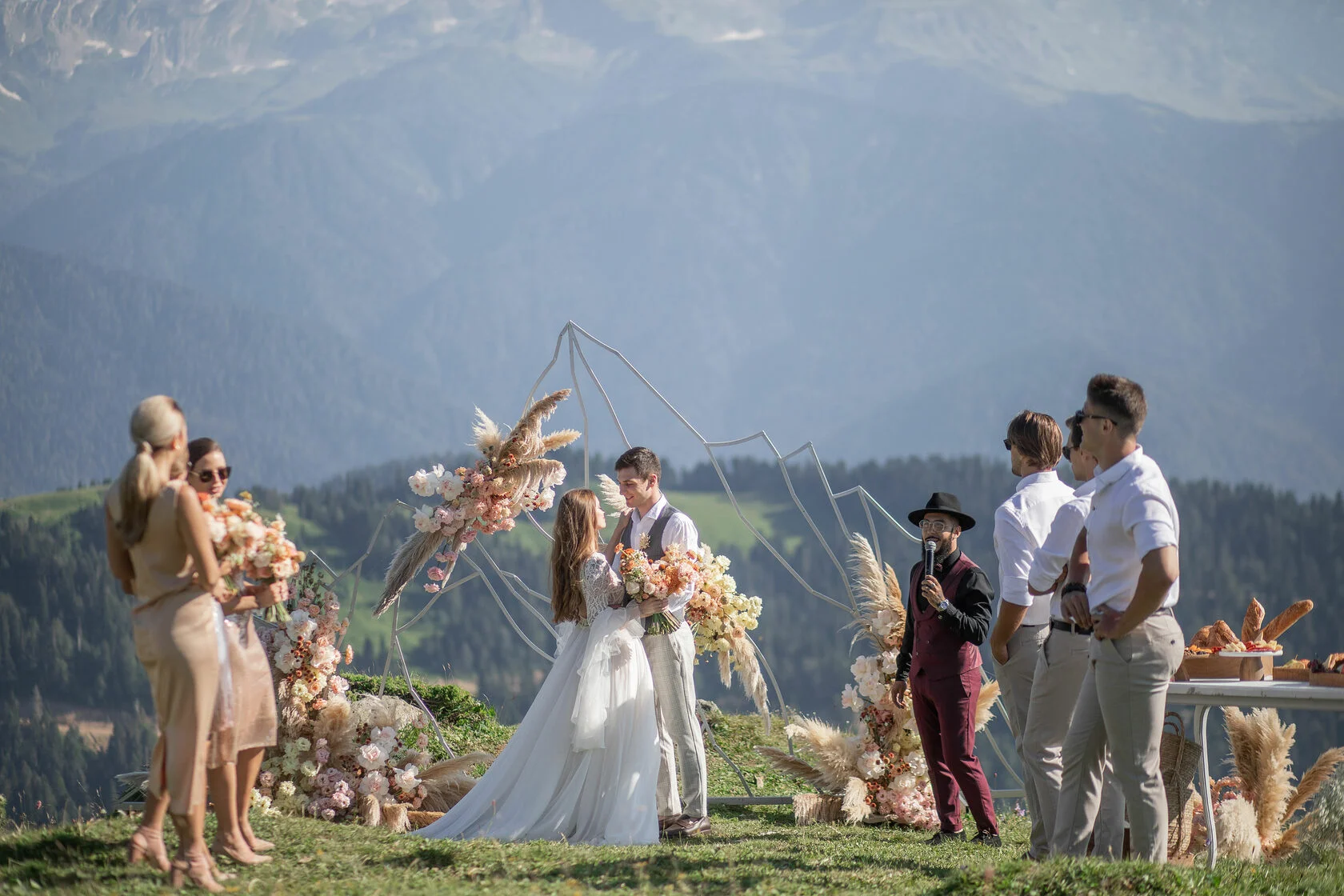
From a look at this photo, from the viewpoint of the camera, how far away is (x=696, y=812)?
7289mm

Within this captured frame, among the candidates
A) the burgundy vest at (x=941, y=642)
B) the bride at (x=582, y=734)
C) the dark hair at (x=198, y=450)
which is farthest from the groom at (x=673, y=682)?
the dark hair at (x=198, y=450)

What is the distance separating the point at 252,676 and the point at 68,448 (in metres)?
82.6

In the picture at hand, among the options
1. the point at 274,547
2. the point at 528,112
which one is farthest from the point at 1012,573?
the point at 528,112

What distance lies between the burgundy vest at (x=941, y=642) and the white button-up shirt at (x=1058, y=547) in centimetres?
149

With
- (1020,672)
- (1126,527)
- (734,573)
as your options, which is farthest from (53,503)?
(1126,527)

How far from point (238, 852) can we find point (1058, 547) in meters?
4.00

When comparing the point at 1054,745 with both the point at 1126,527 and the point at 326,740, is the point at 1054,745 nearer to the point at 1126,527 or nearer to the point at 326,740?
the point at 1126,527

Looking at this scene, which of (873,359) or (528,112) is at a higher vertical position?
(528,112)

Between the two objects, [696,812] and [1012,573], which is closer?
[1012,573]

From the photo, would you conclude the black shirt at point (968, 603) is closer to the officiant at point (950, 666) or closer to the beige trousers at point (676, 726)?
the officiant at point (950, 666)

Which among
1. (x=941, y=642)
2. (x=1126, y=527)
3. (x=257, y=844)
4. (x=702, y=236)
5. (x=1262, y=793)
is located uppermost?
(x=702, y=236)

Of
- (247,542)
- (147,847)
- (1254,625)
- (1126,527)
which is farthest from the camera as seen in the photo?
(1254,625)

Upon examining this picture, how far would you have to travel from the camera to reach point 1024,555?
5.92m

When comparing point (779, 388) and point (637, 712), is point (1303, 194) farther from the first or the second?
point (637, 712)
